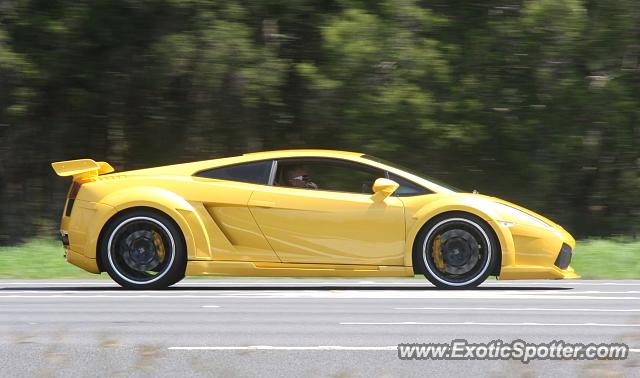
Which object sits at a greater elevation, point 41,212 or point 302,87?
point 302,87

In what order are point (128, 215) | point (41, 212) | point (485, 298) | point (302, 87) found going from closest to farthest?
point (485, 298)
point (128, 215)
point (302, 87)
point (41, 212)

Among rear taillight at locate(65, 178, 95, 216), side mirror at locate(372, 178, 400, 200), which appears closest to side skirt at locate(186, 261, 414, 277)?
side mirror at locate(372, 178, 400, 200)

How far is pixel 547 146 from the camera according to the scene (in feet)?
53.3

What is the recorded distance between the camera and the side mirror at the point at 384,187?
32.4 ft

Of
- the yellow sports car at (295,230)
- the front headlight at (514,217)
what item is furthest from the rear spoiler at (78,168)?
the front headlight at (514,217)

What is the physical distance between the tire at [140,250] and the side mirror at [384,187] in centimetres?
174

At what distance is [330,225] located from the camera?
998cm

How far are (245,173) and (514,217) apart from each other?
237 centimetres

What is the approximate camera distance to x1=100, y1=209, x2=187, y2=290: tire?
10.1 meters

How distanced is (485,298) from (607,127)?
767cm

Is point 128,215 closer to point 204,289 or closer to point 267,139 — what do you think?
point 204,289

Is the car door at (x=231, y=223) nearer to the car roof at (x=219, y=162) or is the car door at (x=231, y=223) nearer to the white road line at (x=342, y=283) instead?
the car roof at (x=219, y=162)

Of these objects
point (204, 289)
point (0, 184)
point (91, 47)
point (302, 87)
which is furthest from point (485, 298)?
point (0, 184)

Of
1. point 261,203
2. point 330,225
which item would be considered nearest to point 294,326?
point 330,225
